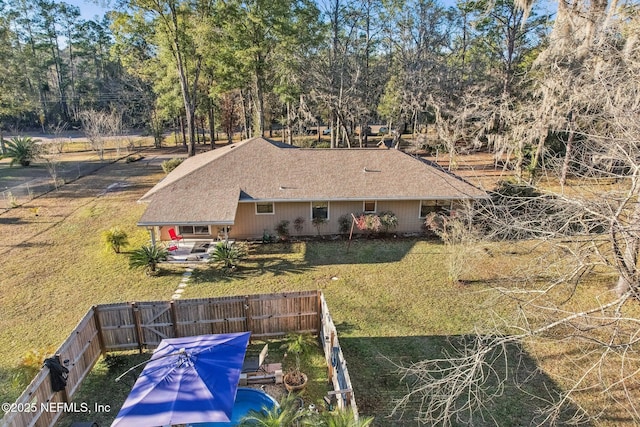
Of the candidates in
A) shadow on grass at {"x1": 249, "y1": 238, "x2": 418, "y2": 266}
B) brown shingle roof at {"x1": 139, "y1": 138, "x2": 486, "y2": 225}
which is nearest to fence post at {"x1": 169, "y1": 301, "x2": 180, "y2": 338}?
brown shingle roof at {"x1": 139, "y1": 138, "x2": 486, "y2": 225}

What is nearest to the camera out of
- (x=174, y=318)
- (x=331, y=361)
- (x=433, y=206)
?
(x=331, y=361)

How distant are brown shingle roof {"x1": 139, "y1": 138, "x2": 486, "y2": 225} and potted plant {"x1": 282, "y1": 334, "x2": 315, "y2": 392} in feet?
19.6

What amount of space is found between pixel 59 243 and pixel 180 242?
4943mm

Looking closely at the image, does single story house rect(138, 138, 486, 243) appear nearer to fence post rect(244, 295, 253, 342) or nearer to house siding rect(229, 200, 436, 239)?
house siding rect(229, 200, 436, 239)

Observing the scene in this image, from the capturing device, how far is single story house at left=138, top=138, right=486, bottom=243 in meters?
15.9

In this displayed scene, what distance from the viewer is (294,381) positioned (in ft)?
26.4

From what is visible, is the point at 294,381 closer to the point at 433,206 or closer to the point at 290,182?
the point at 290,182

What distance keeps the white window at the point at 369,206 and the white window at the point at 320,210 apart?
1633mm

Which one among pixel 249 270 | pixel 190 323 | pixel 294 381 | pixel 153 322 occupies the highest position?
pixel 153 322

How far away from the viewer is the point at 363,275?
43.3ft

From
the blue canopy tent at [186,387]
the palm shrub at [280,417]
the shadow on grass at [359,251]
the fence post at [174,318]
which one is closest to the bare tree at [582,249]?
the palm shrub at [280,417]

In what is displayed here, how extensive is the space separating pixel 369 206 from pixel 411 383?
938 centimetres

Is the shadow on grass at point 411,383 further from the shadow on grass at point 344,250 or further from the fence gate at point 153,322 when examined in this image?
the shadow on grass at point 344,250

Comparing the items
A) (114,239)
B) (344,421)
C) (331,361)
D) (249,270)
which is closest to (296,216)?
(249,270)
